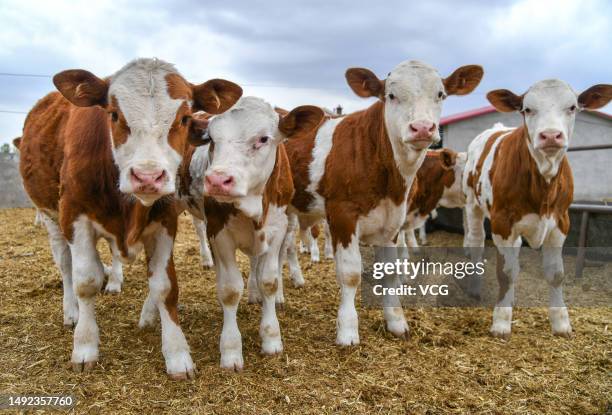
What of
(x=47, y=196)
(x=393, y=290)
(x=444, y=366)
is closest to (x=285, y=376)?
(x=444, y=366)

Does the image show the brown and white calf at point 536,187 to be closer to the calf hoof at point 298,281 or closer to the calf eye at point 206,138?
the calf hoof at point 298,281

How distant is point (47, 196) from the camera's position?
4441 mm

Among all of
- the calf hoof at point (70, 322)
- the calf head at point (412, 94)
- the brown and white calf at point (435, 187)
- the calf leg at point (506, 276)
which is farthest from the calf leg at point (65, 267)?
the brown and white calf at point (435, 187)

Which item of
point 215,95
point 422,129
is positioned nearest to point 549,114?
point 422,129

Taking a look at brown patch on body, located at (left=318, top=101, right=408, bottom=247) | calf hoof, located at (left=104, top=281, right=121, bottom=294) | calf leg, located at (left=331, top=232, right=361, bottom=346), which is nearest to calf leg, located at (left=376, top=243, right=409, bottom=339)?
calf leg, located at (left=331, top=232, right=361, bottom=346)

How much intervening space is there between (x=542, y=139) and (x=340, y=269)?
2075mm

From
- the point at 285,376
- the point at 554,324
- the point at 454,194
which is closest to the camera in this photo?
the point at 285,376

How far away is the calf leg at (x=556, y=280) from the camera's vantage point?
4.74m

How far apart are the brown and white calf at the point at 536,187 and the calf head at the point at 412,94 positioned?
63cm

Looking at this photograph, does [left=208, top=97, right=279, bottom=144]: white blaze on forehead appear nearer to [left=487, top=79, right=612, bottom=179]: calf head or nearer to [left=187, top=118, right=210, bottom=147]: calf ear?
[left=187, top=118, right=210, bottom=147]: calf ear

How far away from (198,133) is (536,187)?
309 centimetres

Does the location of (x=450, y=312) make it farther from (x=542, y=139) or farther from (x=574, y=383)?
(x=542, y=139)

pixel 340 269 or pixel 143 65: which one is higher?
pixel 143 65

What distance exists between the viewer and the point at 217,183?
122 inches
